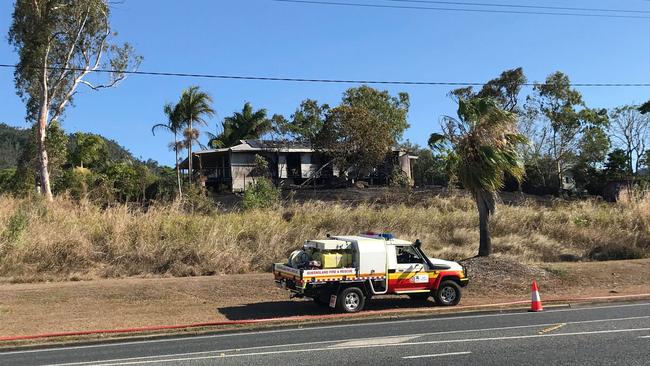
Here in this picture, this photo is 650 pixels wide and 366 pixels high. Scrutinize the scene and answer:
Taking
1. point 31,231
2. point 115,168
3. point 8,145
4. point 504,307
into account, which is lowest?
point 504,307

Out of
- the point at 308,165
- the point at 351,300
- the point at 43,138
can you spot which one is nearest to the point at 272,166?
the point at 308,165

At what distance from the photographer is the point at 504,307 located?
14.6 m

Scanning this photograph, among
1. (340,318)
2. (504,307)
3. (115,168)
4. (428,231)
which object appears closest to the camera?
(340,318)

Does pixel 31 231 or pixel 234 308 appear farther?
pixel 31 231

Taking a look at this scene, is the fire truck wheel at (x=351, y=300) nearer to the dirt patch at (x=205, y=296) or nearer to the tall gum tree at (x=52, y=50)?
the dirt patch at (x=205, y=296)

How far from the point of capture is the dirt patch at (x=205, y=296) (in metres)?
13.2

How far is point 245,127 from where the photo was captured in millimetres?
55000

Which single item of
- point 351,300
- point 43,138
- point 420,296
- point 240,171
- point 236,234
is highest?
point 43,138

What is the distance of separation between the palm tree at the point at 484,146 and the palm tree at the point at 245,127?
3672 centimetres

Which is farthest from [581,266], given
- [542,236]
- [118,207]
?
[118,207]

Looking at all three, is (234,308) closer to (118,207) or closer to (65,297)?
(65,297)

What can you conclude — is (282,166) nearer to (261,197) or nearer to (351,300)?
(261,197)

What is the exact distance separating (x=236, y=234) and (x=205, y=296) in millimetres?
5084

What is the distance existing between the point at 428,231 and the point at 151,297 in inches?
512
